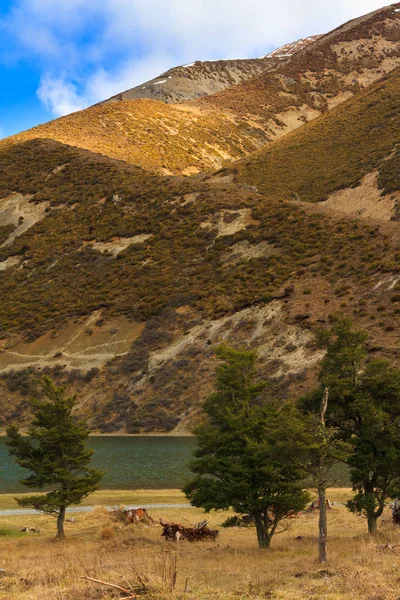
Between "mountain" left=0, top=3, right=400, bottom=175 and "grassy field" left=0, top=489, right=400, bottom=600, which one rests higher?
"mountain" left=0, top=3, right=400, bottom=175

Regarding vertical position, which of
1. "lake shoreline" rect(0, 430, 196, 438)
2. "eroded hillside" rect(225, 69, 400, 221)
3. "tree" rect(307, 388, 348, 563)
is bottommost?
"lake shoreline" rect(0, 430, 196, 438)

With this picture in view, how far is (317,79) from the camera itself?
17850 centimetres

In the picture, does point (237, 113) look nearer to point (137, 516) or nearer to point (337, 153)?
point (337, 153)

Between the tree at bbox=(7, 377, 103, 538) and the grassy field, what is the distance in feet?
6.01

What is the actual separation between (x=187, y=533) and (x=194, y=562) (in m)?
5.77

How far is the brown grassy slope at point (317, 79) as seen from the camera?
552 feet

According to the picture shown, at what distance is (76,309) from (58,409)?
52399 mm

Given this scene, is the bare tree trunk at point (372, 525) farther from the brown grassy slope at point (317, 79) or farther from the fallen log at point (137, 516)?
the brown grassy slope at point (317, 79)

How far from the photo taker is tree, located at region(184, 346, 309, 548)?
22109 mm

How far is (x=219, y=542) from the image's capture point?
24.3 metres

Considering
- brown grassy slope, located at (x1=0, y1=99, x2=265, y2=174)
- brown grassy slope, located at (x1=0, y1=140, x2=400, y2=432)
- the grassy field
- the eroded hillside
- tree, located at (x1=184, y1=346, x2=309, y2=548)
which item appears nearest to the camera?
the grassy field

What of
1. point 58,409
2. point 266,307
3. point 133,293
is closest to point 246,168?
point 133,293

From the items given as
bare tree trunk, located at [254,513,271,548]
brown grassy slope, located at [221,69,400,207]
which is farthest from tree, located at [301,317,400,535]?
brown grassy slope, located at [221,69,400,207]

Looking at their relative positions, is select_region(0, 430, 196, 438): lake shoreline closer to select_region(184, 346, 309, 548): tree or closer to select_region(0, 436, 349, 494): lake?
select_region(0, 436, 349, 494): lake
